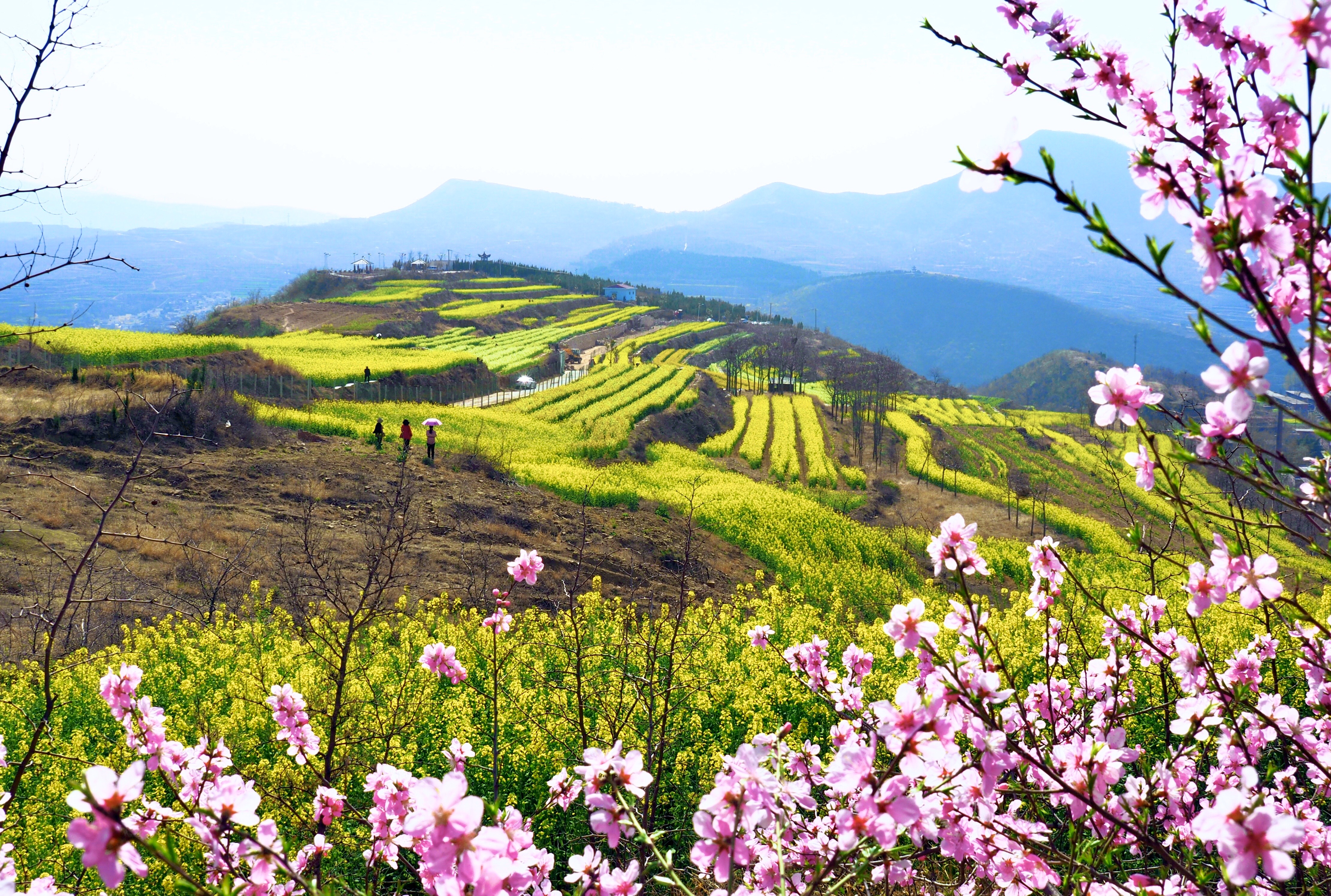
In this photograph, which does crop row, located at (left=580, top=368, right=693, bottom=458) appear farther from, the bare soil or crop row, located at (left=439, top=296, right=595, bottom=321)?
crop row, located at (left=439, top=296, right=595, bottom=321)

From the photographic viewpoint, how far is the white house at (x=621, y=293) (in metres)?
98.5

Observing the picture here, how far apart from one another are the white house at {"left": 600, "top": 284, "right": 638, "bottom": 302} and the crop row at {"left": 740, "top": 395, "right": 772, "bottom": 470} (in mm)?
53061

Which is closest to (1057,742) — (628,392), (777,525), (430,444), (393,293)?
(777,525)

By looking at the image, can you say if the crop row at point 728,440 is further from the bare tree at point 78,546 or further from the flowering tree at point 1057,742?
the flowering tree at point 1057,742

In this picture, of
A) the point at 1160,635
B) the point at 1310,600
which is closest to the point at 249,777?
the point at 1160,635

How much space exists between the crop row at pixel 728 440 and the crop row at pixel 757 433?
0.32 meters

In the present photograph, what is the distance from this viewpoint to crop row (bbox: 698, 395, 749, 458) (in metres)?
29.9

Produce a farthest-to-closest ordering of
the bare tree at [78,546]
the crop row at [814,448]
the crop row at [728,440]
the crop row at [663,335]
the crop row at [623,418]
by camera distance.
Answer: the crop row at [663,335]
the crop row at [728,440]
the crop row at [814,448]
the crop row at [623,418]
the bare tree at [78,546]

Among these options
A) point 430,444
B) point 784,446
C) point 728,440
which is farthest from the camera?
point 784,446

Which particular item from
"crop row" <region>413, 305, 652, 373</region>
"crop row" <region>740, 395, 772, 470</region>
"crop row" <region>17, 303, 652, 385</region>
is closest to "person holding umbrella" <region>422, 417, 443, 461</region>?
"crop row" <region>17, 303, 652, 385</region>

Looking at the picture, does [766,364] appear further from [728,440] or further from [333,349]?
[333,349]

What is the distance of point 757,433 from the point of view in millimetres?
34750

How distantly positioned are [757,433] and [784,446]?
112 inches

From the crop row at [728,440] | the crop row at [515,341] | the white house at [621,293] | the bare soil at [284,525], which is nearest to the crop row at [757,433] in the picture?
the crop row at [728,440]
